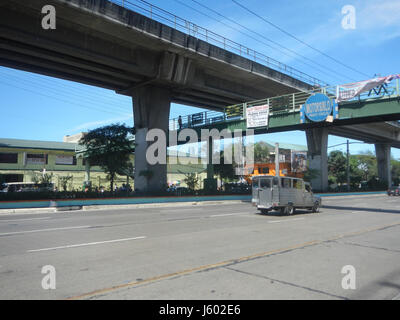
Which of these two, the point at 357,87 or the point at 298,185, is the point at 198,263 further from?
the point at 357,87

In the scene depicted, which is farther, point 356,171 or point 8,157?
point 356,171

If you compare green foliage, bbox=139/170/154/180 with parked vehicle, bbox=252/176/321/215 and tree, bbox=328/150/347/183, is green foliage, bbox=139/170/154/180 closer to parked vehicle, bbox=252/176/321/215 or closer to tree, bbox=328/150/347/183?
parked vehicle, bbox=252/176/321/215

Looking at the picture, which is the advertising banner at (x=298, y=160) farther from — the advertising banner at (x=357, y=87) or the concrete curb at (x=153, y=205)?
the advertising banner at (x=357, y=87)

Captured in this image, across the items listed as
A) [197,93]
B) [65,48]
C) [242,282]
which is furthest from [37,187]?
[242,282]

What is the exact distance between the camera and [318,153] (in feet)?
138

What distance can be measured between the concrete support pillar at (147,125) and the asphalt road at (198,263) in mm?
18458

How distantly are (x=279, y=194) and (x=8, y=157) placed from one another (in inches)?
1874

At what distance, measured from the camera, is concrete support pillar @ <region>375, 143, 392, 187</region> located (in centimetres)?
6406

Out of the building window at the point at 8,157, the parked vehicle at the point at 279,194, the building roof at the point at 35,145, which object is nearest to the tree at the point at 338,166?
the building roof at the point at 35,145

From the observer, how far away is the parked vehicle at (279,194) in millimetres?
17766

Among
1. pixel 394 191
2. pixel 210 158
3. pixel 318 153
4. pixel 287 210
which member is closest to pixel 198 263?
pixel 287 210

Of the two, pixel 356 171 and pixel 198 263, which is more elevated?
pixel 356 171

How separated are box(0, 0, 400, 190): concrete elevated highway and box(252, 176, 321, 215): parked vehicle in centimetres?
1431

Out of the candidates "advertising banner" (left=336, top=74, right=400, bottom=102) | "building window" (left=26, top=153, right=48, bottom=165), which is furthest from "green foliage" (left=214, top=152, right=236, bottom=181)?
"building window" (left=26, top=153, right=48, bottom=165)
